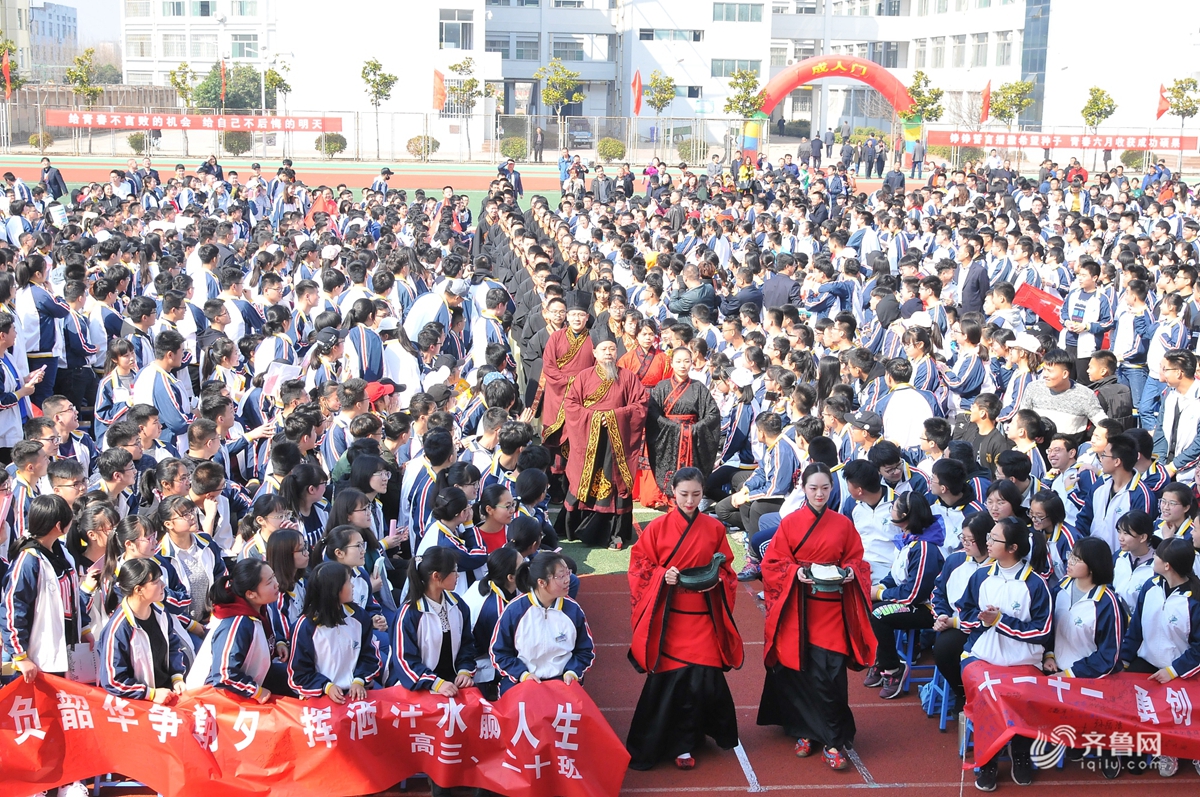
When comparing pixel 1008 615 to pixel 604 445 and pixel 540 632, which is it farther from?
pixel 604 445

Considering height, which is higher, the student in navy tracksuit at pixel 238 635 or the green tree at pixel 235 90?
the green tree at pixel 235 90

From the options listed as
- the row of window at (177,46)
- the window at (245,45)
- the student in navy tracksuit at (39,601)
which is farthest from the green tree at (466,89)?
the student in navy tracksuit at (39,601)

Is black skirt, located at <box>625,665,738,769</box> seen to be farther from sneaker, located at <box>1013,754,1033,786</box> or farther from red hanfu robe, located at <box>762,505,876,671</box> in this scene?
sneaker, located at <box>1013,754,1033,786</box>

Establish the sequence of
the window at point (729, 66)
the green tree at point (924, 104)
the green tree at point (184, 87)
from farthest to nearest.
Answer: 1. the window at point (729, 66)
2. the green tree at point (184, 87)
3. the green tree at point (924, 104)

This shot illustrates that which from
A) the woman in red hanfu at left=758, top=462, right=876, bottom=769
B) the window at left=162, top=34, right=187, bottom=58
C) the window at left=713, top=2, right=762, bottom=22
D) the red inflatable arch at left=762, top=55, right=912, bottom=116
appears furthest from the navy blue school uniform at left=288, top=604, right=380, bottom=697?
the window at left=162, top=34, right=187, bottom=58

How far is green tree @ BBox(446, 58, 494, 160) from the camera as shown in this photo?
132ft

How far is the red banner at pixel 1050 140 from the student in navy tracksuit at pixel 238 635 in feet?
100

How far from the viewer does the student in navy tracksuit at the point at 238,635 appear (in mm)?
4617

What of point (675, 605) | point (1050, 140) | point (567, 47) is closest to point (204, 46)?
point (567, 47)

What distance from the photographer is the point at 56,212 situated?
16.4m

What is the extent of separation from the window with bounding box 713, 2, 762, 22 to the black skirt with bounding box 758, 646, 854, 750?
158 ft

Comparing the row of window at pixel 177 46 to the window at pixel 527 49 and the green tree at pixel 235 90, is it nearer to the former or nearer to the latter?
the green tree at pixel 235 90

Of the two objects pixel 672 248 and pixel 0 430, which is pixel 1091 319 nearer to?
pixel 672 248

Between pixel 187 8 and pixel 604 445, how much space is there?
52675mm
